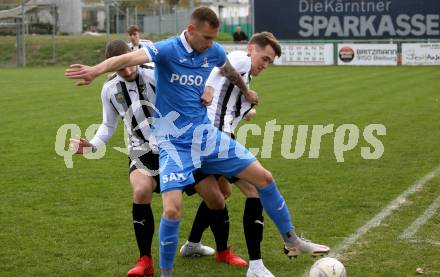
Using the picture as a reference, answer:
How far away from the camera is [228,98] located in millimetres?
6836

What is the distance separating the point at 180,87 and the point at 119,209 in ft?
10.3

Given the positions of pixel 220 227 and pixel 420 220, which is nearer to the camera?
pixel 220 227

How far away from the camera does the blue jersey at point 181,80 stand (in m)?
6.05

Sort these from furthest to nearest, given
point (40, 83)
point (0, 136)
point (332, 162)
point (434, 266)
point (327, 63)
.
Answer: point (327, 63), point (40, 83), point (0, 136), point (332, 162), point (434, 266)

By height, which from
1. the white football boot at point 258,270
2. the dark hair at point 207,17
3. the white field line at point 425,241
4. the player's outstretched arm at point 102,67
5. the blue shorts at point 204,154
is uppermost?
the dark hair at point 207,17

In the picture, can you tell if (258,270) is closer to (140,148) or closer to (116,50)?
(140,148)

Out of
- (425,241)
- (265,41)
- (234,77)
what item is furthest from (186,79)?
(425,241)

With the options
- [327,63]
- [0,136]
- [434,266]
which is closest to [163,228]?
[434,266]

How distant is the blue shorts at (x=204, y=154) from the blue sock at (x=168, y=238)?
34 centimetres

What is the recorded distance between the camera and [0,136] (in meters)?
15.0

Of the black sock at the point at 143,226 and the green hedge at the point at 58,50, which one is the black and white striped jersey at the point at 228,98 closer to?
the black sock at the point at 143,226

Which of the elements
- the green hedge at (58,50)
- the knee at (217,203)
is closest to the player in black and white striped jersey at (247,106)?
the knee at (217,203)

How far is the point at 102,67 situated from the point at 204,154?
1.20 metres

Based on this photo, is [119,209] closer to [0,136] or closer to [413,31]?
[0,136]
